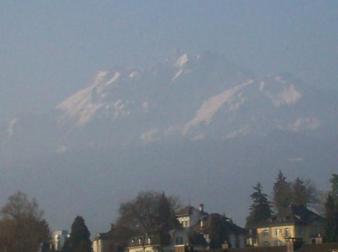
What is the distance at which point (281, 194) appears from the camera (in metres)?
149

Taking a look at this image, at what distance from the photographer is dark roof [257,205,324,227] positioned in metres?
126

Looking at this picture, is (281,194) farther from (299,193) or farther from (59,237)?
(59,237)

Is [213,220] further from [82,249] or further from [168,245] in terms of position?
[82,249]

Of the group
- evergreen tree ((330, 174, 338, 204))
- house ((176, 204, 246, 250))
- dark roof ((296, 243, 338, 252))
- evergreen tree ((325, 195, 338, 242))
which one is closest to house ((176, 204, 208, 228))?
house ((176, 204, 246, 250))

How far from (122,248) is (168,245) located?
1070cm

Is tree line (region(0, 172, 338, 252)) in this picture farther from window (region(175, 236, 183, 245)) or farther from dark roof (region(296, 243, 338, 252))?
dark roof (region(296, 243, 338, 252))

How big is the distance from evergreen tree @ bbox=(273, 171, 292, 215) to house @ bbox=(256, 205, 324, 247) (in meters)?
12.5

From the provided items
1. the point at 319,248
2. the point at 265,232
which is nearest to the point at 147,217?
the point at 265,232

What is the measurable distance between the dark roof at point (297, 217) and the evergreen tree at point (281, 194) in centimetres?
1167

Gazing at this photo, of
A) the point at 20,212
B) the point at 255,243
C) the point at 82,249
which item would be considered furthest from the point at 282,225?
the point at 20,212

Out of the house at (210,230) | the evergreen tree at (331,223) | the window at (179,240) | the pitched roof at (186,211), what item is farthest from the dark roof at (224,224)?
the evergreen tree at (331,223)

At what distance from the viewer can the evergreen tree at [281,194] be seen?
146m

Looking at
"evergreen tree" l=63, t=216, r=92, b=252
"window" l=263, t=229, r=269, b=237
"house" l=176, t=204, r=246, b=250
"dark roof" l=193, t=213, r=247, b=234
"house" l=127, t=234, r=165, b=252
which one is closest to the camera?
"house" l=127, t=234, r=165, b=252

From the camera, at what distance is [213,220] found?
5187 inches
